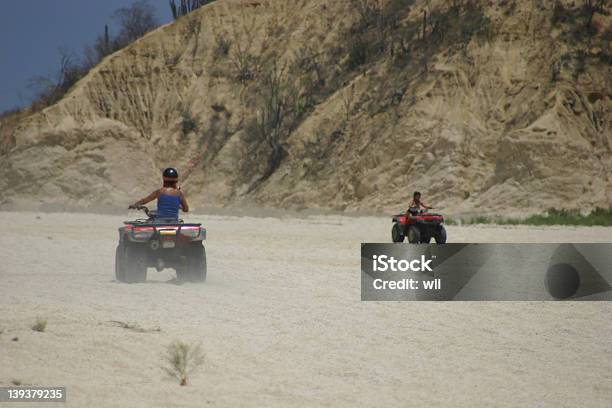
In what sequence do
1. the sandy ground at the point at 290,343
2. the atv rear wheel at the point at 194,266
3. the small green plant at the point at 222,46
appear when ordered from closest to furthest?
the sandy ground at the point at 290,343, the atv rear wheel at the point at 194,266, the small green plant at the point at 222,46

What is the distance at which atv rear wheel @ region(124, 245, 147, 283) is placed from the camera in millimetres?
12539

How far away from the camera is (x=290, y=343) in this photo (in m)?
9.27

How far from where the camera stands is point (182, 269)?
42.8 feet

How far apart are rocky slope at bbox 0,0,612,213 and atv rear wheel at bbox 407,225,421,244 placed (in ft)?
55.7

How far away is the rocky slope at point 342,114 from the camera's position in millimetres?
38219

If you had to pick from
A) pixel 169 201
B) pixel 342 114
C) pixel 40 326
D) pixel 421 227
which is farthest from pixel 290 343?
pixel 342 114

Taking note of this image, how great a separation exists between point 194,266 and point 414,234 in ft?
23.9

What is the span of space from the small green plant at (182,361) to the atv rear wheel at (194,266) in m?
4.65

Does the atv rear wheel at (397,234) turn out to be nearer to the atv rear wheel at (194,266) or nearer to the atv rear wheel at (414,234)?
the atv rear wheel at (414,234)

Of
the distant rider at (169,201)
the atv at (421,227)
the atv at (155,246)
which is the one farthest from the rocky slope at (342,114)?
the distant rider at (169,201)

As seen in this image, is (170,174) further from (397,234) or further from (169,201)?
(397,234)

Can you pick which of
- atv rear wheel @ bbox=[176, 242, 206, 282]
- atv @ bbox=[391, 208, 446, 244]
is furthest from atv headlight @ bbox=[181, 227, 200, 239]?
atv @ bbox=[391, 208, 446, 244]

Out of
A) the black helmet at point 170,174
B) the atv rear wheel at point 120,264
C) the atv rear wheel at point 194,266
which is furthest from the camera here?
the atv rear wheel at point 194,266

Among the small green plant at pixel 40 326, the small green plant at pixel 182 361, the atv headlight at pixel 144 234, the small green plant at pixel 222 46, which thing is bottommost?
the small green plant at pixel 182 361
